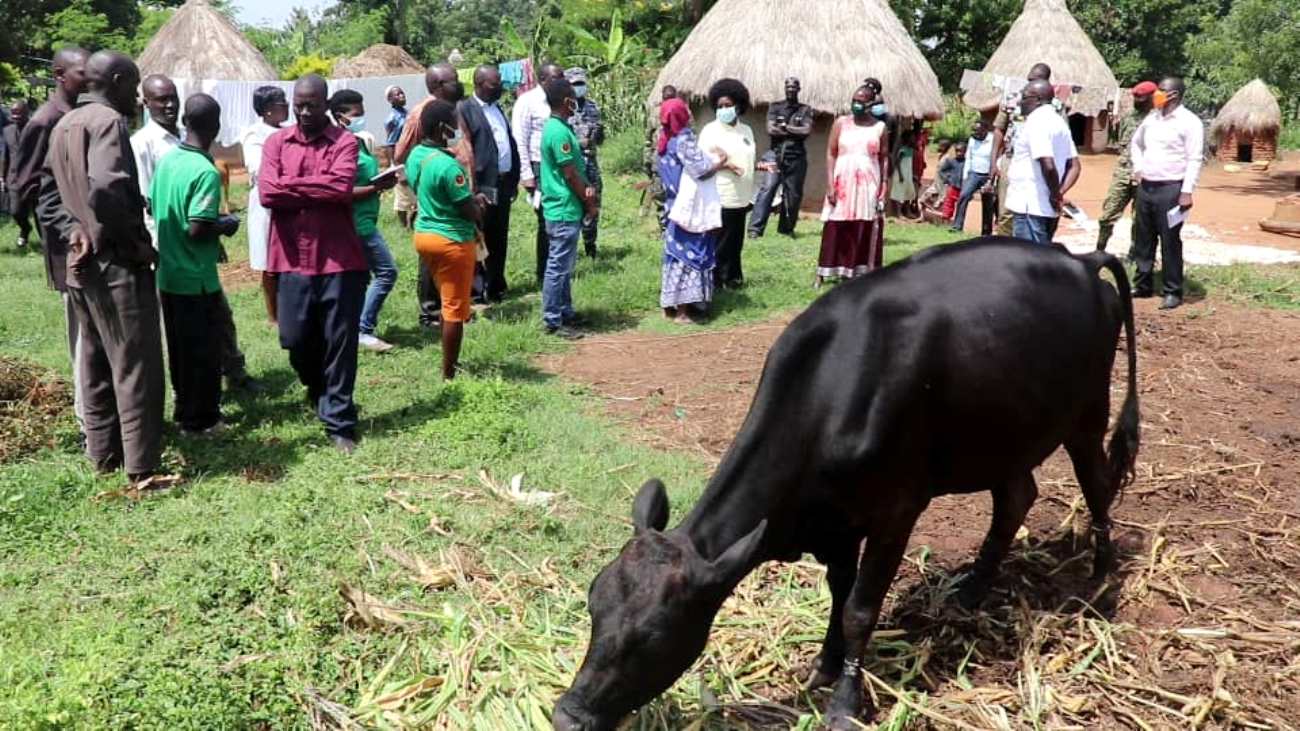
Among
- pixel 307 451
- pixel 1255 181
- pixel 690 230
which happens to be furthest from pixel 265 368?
pixel 1255 181

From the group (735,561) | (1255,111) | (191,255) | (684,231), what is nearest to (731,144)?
(684,231)

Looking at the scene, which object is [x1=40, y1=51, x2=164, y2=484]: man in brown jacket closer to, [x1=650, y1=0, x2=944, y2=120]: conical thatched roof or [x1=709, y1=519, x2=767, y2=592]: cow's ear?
[x1=709, y1=519, x2=767, y2=592]: cow's ear

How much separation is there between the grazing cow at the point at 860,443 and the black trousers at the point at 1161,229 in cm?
581

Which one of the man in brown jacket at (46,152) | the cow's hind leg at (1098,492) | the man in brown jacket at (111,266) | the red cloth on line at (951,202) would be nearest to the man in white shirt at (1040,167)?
the cow's hind leg at (1098,492)

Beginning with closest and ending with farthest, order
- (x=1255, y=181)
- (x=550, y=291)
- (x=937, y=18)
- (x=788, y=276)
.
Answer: (x=550, y=291) < (x=788, y=276) < (x=1255, y=181) < (x=937, y=18)

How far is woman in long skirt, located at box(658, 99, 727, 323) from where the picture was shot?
893 centimetres

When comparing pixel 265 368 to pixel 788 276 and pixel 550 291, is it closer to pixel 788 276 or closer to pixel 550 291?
pixel 550 291

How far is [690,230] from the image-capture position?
8984 mm

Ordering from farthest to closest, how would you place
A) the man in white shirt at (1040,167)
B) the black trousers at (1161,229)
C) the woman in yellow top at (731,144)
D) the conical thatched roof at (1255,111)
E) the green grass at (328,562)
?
the conical thatched roof at (1255,111)
the woman in yellow top at (731,144)
the black trousers at (1161,229)
the man in white shirt at (1040,167)
the green grass at (328,562)

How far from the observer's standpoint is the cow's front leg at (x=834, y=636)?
3.83 m

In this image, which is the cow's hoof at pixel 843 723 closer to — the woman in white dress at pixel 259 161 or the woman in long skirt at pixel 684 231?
the woman in white dress at pixel 259 161

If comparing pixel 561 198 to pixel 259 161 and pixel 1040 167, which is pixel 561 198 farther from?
pixel 1040 167

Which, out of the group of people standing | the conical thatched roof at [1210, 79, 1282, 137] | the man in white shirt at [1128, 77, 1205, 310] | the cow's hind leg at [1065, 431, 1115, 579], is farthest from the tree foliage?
the cow's hind leg at [1065, 431, 1115, 579]

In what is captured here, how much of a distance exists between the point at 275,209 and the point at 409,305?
3734 millimetres
